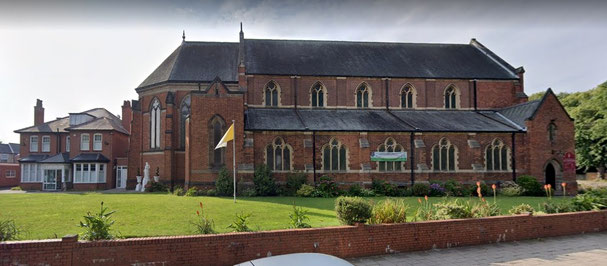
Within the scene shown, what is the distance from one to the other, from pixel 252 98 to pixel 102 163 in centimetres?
1803

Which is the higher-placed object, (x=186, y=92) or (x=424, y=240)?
(x=186, y=92)

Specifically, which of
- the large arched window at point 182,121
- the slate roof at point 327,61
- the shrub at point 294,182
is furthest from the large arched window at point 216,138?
the slate roof at point 327,61

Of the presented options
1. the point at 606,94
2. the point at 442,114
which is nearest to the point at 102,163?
the point at 442,114

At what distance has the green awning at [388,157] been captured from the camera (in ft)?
83.5

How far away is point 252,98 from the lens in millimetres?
28672

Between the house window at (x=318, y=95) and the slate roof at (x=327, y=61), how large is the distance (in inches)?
43.7

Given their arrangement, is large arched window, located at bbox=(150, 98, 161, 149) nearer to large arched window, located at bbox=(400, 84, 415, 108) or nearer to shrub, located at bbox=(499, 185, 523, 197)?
large arched window, located at bbox=(400, 84, 415, 108)

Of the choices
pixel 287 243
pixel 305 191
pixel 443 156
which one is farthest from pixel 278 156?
pixel 287 243

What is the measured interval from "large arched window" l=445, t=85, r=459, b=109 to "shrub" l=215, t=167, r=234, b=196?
803 inches

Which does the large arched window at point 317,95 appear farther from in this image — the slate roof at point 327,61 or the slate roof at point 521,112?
the slate roof at point 521,112

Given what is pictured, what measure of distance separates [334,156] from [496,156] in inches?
501

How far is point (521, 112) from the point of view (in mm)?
28156

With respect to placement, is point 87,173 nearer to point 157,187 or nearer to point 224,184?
point 157,187

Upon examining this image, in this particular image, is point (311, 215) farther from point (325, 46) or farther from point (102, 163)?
point (102, 163)
